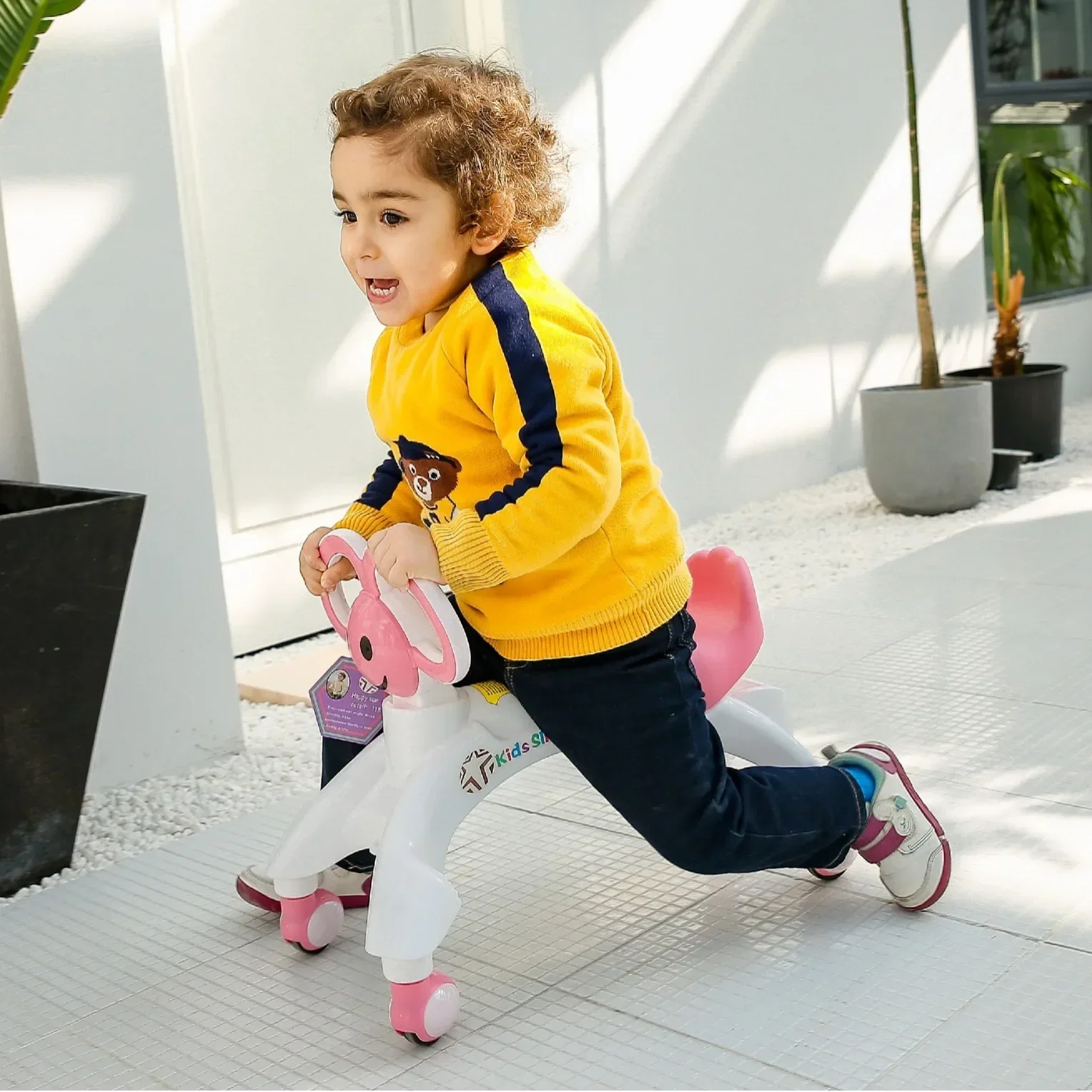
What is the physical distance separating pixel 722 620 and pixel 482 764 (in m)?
0.30

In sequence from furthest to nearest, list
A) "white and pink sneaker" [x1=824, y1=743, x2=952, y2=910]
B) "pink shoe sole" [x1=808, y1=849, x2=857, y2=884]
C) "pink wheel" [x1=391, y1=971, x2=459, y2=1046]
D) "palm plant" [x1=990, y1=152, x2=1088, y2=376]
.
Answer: "palm plant" [x1=990, y1=152, x2=1088, y2=376] < "pink shoe sole" [x1=808, y1=849, x2=857, y2=884] < "white and pink sneaker" [x1=824, y1=743, x2=952, y2=910] < "pink wheel" [x1=391, y1=971, x2=459, y2=1046]

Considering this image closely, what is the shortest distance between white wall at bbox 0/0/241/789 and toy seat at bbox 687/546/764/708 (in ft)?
2.67

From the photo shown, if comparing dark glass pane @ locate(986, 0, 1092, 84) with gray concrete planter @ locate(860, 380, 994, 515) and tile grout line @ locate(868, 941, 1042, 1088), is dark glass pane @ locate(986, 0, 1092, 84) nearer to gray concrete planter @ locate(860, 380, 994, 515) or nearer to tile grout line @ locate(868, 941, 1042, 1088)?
gray concrete planter @ locate(860, 380, 994, 515)

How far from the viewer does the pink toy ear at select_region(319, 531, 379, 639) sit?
1336 millimetres

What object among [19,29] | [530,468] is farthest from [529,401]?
[19,29]

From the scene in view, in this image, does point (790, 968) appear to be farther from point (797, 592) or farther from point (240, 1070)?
point (797, 592)

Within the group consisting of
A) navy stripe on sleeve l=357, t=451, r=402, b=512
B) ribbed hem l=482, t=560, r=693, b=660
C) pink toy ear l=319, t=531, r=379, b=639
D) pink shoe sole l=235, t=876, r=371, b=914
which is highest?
navy stripe on sleeve l=357, t=451, r=402, b=512

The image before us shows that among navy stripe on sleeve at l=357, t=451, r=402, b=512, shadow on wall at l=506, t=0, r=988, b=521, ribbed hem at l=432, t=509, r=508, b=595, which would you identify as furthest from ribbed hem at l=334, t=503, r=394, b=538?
shadow on wall at l=506, t=0, r=988, b=521

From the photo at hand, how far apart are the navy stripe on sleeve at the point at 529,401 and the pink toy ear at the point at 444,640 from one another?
0.29 ft

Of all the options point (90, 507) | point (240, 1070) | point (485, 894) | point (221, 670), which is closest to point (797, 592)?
point (221, 670)

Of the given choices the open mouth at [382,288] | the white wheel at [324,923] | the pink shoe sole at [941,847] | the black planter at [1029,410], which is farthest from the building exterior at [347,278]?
the pink shoe sole at [941,847]

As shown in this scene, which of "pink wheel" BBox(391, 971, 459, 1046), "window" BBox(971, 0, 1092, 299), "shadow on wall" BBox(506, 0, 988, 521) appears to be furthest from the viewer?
"window" BBox(971, 0, 1092, 299)

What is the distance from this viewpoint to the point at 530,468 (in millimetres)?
1229

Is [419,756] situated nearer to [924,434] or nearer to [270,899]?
[270,899]
